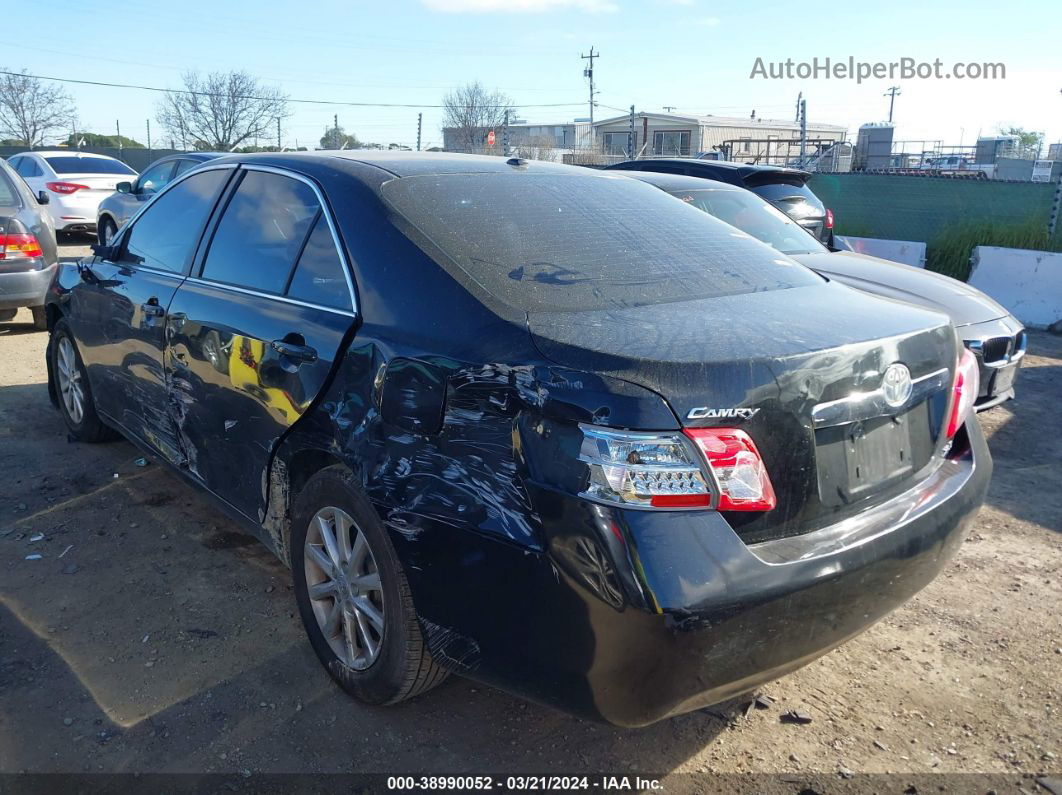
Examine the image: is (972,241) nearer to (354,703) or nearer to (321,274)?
(321,274)

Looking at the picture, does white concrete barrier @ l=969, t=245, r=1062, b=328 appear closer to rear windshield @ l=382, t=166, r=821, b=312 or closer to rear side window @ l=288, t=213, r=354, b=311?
rear windshield @ l=382, t=166, r=821, b=312

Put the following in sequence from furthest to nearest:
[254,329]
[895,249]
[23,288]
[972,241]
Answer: [895,249] → [972,241] → [23,288] → [254,329]

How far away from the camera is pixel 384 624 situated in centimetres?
257

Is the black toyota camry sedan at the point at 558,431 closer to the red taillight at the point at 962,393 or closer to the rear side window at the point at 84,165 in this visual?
the red taillight at the point at 962,393

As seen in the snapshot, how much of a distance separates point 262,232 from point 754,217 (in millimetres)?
4384

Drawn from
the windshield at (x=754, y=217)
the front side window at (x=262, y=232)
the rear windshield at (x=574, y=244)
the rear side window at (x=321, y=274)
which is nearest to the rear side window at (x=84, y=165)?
the windshield at (x=754, y=217)

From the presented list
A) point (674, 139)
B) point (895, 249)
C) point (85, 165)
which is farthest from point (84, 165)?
point (674, 139)

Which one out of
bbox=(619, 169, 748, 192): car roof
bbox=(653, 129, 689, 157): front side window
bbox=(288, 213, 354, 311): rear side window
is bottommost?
bbox=(288, 213, 354, 311): rear side window

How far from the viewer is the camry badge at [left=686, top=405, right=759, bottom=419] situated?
2.00m

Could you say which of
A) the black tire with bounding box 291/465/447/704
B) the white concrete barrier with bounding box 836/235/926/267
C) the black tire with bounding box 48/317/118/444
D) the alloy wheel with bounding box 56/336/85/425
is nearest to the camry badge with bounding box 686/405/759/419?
the black tire with bounding box 291/465/447/704

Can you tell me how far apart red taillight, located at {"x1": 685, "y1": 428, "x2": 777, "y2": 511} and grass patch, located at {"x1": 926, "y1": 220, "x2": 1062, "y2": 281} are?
10024mm

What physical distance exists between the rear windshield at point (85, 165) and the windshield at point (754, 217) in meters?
12.7

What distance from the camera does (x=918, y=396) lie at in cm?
250

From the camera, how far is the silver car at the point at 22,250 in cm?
747
